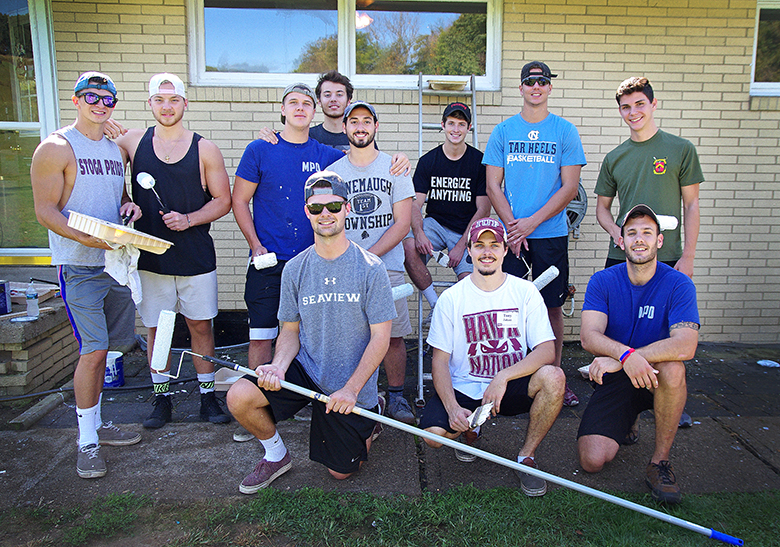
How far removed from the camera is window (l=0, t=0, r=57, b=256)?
5.17 metres

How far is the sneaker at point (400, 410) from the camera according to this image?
12.3 feet

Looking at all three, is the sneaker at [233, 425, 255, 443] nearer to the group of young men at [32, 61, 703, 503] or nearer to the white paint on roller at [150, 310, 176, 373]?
the group of young men at [32, 61, 703, 503]

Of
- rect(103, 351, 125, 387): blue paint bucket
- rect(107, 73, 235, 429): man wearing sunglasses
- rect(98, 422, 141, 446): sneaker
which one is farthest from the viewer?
rect(103, 351, 125, 387): blue paint bucket

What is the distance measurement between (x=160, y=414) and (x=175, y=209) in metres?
1.42

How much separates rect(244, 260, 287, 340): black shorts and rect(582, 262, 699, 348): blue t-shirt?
6.61 ft

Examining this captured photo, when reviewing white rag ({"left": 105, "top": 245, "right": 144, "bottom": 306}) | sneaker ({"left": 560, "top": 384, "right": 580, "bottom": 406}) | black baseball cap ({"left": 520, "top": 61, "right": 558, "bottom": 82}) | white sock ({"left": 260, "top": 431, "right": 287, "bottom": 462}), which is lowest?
sneaker ({"left": 560, "top": 384, "right": 580, "bottom": 406})

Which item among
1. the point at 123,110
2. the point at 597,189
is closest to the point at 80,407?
the point at 123,110

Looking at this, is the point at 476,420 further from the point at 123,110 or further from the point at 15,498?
the point at 123,110

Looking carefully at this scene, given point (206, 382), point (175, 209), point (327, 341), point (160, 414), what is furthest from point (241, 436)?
point (175, 209)

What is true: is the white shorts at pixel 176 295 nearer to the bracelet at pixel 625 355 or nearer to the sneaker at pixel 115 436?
the sneaker at pixel 115 436

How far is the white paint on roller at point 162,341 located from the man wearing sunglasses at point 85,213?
0.55 meters

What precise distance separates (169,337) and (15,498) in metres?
1.17

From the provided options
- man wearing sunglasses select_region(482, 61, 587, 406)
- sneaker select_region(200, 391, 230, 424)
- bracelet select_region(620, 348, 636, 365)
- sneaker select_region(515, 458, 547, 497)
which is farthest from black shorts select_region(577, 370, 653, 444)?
sneaker select_region(200, 391, 230, 424)

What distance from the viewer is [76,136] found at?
3.30m
